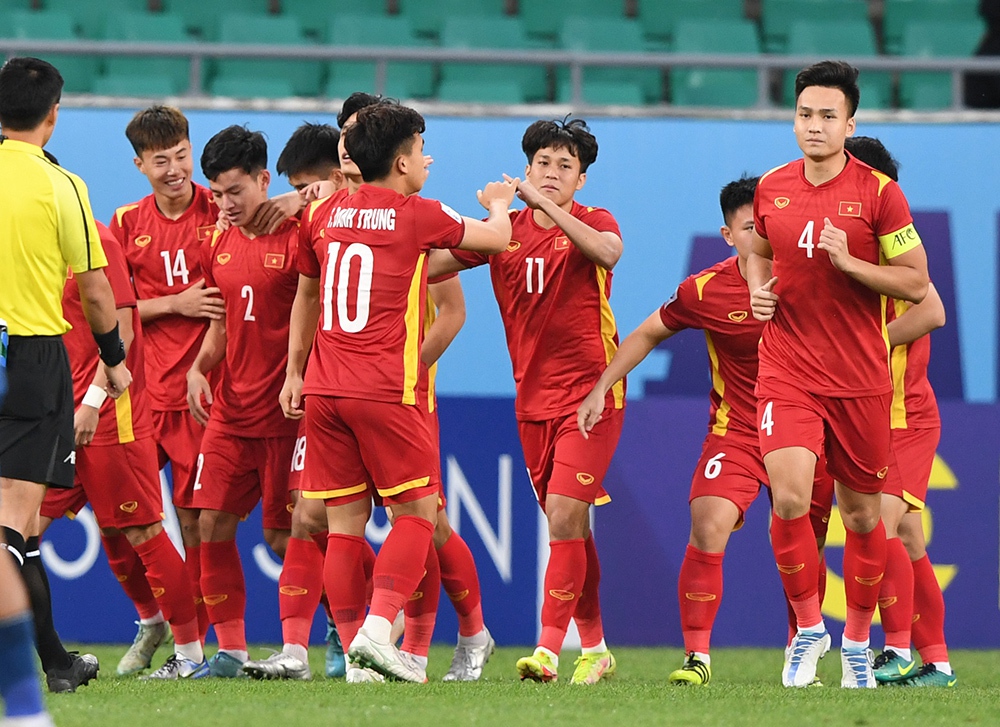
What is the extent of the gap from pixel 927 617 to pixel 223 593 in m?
3.14

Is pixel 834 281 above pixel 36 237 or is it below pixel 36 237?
below

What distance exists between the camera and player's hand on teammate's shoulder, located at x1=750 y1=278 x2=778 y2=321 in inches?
231

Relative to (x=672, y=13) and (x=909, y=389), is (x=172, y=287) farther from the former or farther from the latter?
(x=672, y=13)

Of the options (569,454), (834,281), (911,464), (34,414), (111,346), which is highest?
(834,281)

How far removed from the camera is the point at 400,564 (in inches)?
220

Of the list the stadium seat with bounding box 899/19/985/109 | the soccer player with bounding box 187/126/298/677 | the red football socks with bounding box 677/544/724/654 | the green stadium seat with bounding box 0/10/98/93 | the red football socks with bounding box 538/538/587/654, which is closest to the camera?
the red football socks with bounding box 538/538/587/654

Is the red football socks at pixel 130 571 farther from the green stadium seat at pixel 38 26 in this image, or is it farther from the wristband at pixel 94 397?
the green stadium seat at pixel 38 26

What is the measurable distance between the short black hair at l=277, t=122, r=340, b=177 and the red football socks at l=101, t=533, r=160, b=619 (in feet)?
6.25

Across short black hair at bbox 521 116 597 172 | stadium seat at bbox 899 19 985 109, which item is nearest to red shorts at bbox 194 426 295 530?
short black hair at bbox 521 116 597 172

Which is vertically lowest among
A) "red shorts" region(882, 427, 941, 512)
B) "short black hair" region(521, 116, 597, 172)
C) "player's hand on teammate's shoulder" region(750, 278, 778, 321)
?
"red shorts" region(882, 427, 941, 512)

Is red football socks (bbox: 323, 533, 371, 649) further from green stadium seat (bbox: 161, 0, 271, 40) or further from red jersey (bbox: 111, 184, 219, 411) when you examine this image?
green stadium seat (bbox: 161, 0, 271, 40)

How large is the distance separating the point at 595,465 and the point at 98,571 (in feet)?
11.8

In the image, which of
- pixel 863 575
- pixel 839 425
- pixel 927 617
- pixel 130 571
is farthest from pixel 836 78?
pixel 130 571

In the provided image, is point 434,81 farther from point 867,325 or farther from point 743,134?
point 867,325
